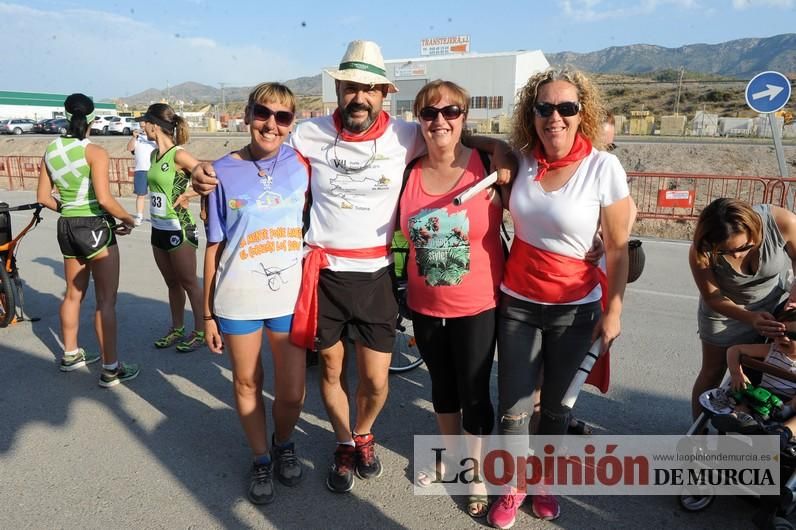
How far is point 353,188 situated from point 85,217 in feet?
8.21

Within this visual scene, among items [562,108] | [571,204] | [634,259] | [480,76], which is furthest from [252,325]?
[480,76]

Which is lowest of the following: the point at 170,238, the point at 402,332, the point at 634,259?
the point at 402,332

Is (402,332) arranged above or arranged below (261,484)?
above

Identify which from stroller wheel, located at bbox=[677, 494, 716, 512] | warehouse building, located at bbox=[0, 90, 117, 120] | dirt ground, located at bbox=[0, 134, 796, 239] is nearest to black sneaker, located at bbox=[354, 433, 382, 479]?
stroller wheel, located at bbox=[677, 494, 716, 512]

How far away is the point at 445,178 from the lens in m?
2.58

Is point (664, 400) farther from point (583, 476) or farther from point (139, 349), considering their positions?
point (139, 349)

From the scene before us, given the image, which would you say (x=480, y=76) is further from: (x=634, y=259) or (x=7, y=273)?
(x=634, y=259)

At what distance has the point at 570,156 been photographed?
93.7 inches

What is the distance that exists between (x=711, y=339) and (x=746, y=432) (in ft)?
2.18

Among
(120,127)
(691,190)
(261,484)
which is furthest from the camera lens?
(120,127)

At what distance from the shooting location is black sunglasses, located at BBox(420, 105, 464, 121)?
2471 millimetres

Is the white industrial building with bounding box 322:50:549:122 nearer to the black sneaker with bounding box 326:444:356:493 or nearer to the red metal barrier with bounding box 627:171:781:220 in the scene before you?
the red metal barrier with bounding box 627:171:781:220

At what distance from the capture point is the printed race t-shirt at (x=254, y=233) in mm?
2588

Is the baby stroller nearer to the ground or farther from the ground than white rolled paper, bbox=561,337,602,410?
nearer to the ground
